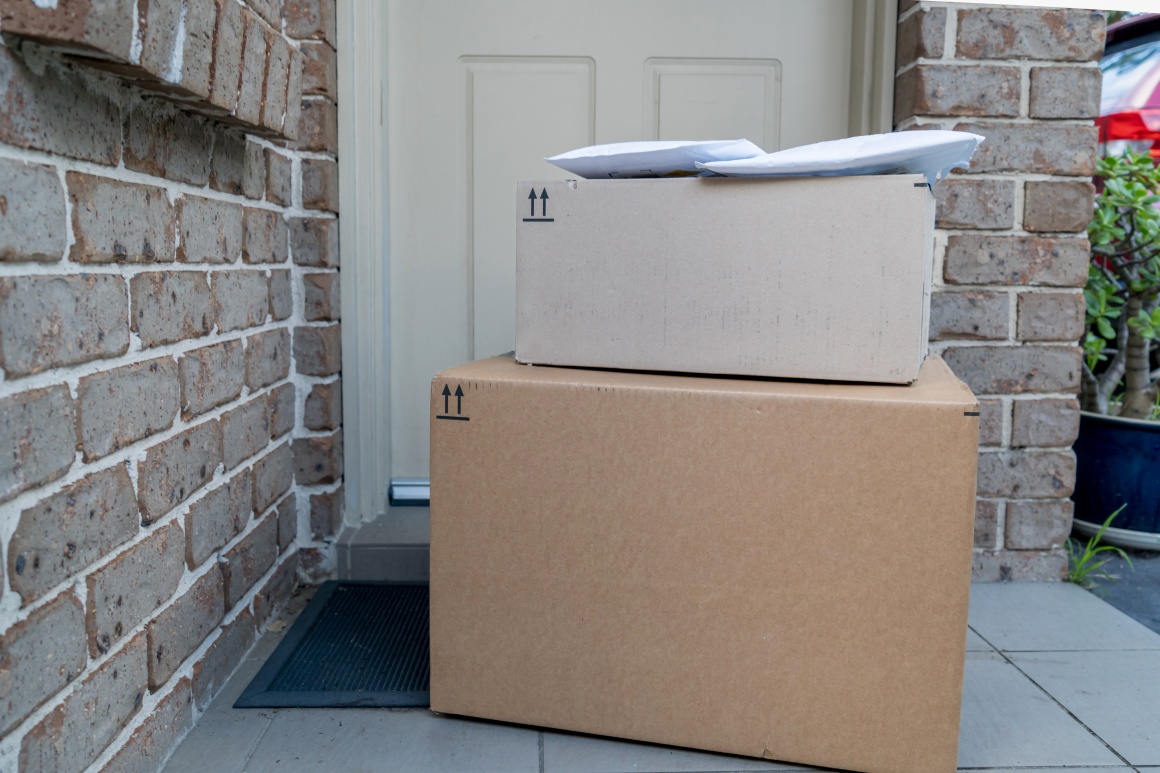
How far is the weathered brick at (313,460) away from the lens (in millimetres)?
1764

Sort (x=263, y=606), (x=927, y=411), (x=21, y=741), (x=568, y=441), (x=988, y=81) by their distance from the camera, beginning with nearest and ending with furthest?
1. (x=21, y=741)
2. (x=927, y=411)
3. (x=568, y=441)
4. (x=263, y=606)
5. (x=988, y=81)

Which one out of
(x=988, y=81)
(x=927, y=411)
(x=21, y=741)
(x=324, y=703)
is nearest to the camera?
(x=21, y=741)

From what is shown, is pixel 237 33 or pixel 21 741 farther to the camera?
pixel 237 33

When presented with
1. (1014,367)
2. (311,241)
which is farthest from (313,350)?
(1014,367)

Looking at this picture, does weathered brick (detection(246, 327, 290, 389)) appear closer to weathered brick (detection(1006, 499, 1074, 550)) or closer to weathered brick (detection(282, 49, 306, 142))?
weathered brick (detection(282, 49, 306, 142))

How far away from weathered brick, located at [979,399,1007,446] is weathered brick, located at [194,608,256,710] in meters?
1.50

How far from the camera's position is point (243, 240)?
1.44 meters

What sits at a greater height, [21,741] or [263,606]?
[21,741]

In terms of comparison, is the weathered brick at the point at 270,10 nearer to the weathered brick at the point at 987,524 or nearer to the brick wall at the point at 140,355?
the brick wall at the point at 140,355

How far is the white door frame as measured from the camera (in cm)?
173

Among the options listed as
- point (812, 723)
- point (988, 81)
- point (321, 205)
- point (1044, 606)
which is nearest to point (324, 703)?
point (812, 723)

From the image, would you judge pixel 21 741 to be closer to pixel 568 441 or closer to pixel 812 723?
pixel 568 441

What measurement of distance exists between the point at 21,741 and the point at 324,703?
0.53 m

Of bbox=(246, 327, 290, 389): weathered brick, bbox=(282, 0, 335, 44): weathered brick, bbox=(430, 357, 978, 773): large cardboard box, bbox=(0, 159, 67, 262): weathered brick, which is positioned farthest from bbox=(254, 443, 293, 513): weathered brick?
bbox=(282, 0, 335, 44): weathered brick
